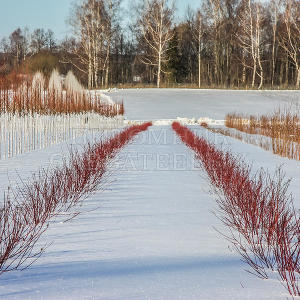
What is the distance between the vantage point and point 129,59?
45.5 metres

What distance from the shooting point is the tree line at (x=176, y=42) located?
30.3 meters

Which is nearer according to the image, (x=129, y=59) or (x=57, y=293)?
(x=57, y=293)

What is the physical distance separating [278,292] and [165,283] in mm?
645

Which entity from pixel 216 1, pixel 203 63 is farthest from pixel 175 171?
pixel 203 63

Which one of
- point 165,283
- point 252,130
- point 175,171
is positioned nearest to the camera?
point 165,283

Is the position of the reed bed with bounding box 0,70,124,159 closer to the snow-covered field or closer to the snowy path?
the snow-covered field

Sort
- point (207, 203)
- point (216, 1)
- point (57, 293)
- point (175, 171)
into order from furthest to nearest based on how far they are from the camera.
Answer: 1. point (216, 1)
2. point (175, 171)
3. point (207, 203)
4. point (57, 293)

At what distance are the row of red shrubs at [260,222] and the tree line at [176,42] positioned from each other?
19489 millimetres

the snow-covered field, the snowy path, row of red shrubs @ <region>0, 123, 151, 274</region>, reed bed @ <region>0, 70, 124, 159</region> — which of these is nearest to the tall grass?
reed bed @ <region>0, 70, 124, 159</region>

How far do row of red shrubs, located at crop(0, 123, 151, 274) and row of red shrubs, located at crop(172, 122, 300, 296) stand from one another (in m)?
1.56

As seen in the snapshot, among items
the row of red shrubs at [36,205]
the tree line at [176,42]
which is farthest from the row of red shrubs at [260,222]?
the tree line at [176,42]

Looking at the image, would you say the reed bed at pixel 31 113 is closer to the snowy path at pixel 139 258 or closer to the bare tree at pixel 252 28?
the snowy path at pixel 139 258

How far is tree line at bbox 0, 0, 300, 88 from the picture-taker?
99.3 feet

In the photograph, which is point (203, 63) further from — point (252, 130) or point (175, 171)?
point (175, 171)
